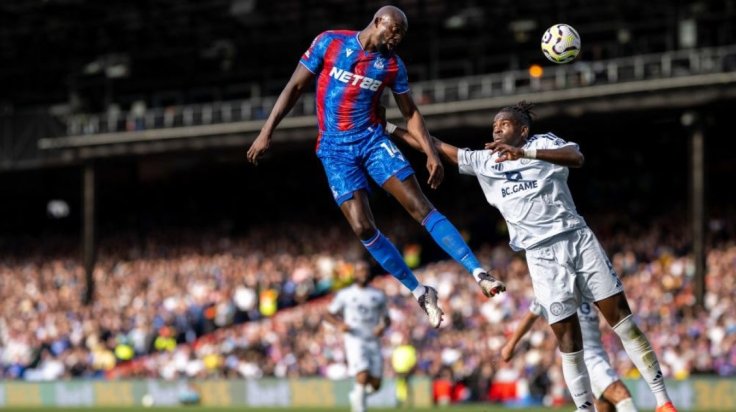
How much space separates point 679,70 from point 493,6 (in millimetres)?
8515

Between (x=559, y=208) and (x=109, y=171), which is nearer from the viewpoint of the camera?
(x=559, y=208)

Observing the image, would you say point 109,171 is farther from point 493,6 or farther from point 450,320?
point 450,320

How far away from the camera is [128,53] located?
153 ft

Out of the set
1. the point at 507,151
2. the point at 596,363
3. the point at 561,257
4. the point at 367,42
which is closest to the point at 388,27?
the point at 367,42

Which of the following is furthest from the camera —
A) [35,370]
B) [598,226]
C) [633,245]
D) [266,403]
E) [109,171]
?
[109,171]

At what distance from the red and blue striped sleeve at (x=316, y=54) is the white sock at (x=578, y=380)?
3.42 metres

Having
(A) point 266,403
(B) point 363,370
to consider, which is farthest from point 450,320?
(B) point 363,370

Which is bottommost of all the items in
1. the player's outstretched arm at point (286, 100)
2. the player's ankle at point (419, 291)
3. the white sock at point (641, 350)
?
the white sock at point (641, 350)

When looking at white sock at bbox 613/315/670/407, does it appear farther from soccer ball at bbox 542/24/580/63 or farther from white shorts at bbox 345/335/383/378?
white shorts at bbox 345/335/383/378

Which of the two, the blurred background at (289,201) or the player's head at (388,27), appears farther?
the blurred background at (289,201)

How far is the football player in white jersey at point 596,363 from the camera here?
11.4 meters

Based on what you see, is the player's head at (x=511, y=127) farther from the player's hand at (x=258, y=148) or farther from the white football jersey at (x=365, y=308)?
the white football jersey at (x=365, y=308)

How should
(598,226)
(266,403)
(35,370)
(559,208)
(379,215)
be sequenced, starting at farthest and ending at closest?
(379,215) → (35,370) → (598,226) → (266,403) → (559,208)

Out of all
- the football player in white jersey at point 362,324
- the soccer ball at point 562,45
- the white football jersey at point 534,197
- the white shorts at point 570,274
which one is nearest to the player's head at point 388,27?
the white football jersey at point 534,197
